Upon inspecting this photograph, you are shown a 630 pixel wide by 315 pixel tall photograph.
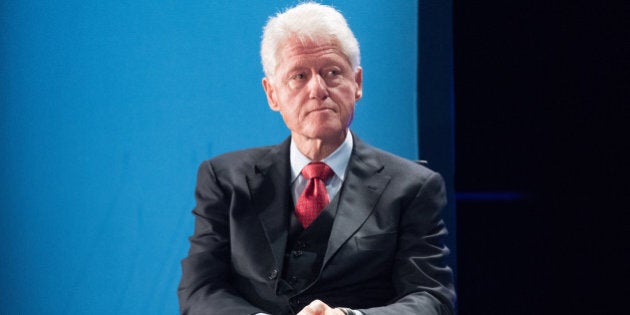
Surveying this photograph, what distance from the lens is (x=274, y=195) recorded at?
1789 mm

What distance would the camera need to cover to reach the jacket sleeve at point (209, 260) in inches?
66.9

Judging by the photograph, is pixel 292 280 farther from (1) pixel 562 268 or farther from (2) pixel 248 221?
(1) pixel 562 268

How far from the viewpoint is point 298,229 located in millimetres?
1767

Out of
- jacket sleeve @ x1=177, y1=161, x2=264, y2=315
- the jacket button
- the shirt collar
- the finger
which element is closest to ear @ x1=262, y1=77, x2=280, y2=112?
the shirt collar

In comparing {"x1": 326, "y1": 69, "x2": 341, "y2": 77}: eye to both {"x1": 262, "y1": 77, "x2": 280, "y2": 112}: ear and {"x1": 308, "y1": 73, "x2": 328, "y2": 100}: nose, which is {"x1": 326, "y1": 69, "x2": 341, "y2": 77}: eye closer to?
{"x1": 308, "y1": 73, "x2": 328, "y2": 100}: nose

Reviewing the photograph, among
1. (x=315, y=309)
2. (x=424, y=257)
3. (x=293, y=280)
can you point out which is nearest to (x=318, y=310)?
(x=315, y=309)

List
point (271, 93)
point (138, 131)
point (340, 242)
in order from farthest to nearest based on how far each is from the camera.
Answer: point (138, 131) < point (271, 93) < point (340, 242)

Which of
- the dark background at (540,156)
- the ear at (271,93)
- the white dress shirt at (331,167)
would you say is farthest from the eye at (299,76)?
the dark background at (540,156)

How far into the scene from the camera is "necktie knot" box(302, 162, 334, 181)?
70.5 inches

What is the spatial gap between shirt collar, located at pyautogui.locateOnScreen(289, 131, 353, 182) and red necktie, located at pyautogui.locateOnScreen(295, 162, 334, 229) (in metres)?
0.02

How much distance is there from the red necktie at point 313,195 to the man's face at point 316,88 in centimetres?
10

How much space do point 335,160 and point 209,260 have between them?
1.56 feet

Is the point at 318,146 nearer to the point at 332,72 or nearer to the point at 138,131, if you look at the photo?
the point at 332,72

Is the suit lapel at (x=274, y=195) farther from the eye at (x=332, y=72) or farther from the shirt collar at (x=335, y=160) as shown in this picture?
the eye at (x=332, y=72)
